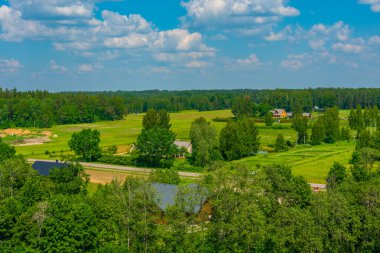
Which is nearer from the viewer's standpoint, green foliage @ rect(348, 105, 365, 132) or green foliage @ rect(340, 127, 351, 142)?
green foliage @ rect(340, 127, 351, 142)

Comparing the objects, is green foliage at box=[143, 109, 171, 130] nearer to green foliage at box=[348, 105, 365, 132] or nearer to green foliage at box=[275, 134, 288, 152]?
green foliage at box=[275, 134, 288, 152]

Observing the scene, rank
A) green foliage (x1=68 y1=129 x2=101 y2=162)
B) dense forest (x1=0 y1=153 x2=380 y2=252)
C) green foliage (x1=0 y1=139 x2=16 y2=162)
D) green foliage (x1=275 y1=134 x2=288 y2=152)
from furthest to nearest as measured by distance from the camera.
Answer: green foliage (x1=275 y1=134 x2=288 y2=152), green foliage (x1=68 y1=129 x2=101 y2=162), green foliage (x1=0 y1=139 x2=16 y2=162), dense forest (x1=0 y1=153 x2=380 y2=252)

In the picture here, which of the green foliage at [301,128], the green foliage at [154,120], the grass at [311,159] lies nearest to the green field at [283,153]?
the grass at [311,159]

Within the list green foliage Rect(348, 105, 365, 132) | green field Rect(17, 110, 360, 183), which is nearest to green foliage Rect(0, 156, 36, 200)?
green field Rect(17, 110, 360, 183)

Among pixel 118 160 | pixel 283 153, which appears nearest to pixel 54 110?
pixel 118 160

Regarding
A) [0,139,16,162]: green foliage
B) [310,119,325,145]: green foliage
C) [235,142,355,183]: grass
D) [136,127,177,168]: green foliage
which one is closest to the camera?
[0,139,16,162]: green foliage

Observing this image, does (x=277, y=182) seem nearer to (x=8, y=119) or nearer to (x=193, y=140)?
(x=193, y=140)

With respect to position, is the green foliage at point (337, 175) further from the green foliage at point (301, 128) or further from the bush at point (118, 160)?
the green foliage at point (301, 128)
